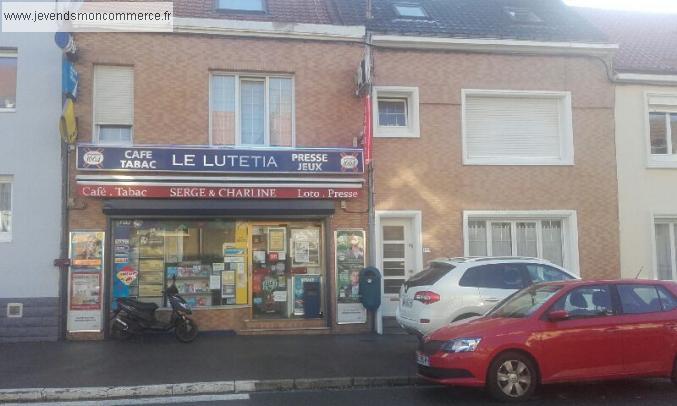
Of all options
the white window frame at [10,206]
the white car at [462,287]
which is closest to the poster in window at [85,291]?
the white window frame at [10,206]

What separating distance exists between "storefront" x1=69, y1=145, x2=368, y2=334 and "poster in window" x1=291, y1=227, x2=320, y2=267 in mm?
21

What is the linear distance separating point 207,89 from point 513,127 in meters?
6.73

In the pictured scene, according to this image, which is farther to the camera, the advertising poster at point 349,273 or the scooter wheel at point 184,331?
the advertising poster at point 349,273

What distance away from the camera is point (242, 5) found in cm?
1319

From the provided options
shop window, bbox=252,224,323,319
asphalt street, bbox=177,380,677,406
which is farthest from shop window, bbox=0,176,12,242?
asphalt street, bbox=177,380,677,406

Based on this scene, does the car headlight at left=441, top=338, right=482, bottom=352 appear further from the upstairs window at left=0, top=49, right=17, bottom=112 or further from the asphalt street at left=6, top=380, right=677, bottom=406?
the upstairs window at left=0, top=49, right=17, bottom=112

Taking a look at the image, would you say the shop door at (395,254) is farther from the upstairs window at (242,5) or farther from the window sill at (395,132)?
the upstairs window at (242,5)

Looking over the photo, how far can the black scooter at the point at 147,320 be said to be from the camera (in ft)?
35.5

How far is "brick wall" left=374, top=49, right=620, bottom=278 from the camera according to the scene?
12344mm

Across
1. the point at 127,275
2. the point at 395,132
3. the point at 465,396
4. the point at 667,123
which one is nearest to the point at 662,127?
the point at 667,123

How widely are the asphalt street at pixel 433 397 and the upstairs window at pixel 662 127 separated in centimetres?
740

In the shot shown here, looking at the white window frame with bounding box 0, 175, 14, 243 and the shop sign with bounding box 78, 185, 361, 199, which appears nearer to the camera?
the shop sign with bounding box 78, 185, 361, 199

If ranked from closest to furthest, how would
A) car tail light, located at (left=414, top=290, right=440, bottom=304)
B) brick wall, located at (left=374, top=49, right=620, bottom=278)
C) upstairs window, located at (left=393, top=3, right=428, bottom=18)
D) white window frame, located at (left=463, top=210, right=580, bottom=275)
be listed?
1. car tail light, located at (left=414, top=290, right=440, bottom=304)
2. brick wall, located at (left=374, top=49, right=620, bottom=278)
3. white window frame, located at (left=463, top=210, right=580, bottom=275)
4. upstairs window, located at (left=393, top=3, right=428, bottom=18)

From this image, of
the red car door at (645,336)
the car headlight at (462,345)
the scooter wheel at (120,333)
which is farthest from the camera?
the scooter wheel at (120,333)
